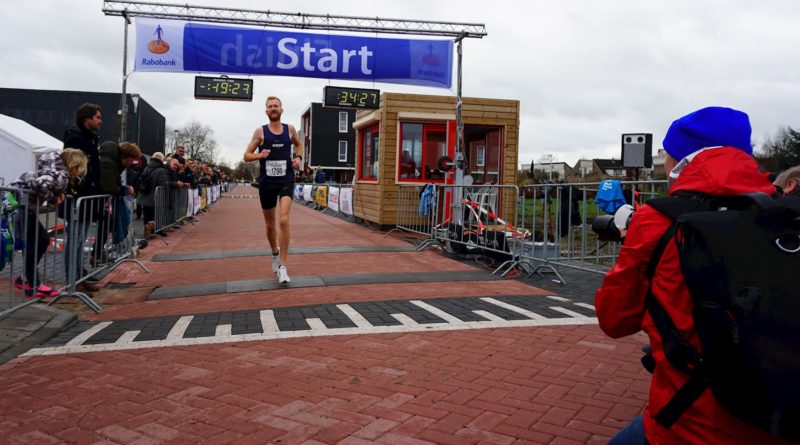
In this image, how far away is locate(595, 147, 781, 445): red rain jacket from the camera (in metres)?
1.54

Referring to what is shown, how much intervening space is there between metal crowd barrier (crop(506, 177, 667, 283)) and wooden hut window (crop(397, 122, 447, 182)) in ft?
20.9

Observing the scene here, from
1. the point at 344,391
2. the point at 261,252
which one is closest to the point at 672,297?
the point at 344,391

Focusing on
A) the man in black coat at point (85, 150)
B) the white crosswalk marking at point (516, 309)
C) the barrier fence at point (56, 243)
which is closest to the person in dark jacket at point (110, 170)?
the barrier fence at point (56, 243)

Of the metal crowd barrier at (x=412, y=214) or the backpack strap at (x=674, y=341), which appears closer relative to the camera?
the backpack strap at (x=674, y=341)

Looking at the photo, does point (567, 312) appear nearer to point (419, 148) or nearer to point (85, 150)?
point (85, 150)

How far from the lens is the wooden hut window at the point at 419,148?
15.0 m

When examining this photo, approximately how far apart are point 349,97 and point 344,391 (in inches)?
446

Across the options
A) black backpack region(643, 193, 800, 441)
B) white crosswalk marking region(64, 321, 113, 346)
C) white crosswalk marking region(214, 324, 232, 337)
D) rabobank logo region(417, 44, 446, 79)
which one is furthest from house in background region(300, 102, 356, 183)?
black backpack region(643, 193, 800, 441)

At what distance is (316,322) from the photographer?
5516 millimetres

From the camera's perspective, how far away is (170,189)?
1416 centimetres

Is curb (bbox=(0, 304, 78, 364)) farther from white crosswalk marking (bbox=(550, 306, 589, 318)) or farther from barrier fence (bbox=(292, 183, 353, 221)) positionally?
barrier fence (bbox=(292, 183, 353, 221))

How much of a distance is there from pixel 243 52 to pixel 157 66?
72.0 inches

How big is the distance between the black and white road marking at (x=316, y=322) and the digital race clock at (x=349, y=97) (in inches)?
338

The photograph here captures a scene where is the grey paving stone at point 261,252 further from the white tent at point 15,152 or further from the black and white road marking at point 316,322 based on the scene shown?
the white tent at point 15,152
